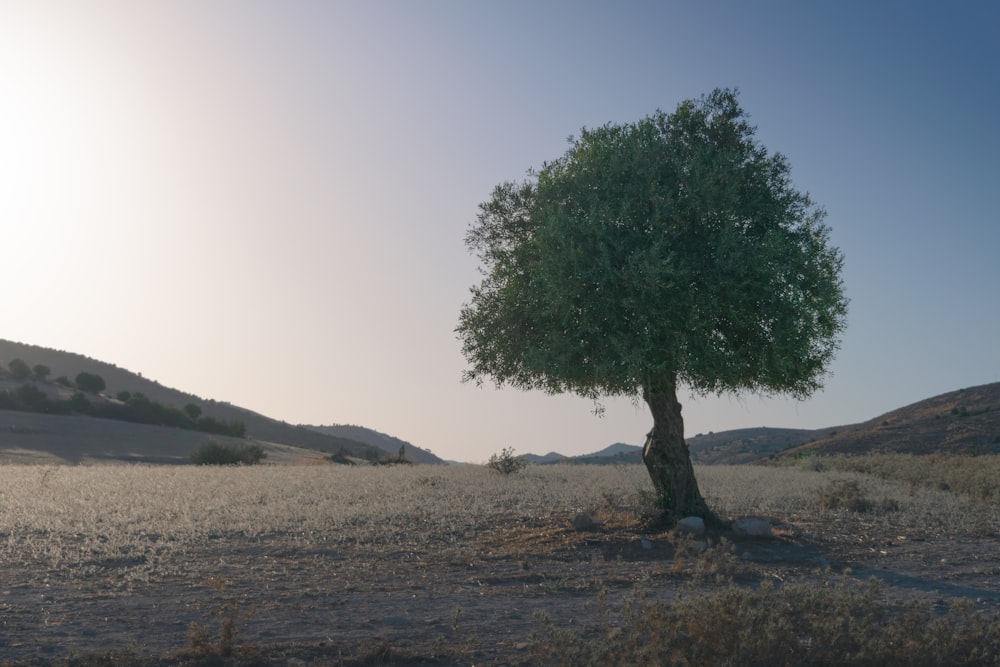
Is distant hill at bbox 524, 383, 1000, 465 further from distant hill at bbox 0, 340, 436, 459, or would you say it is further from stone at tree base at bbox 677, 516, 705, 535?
stone at tree base at bbox 677, 516, 705, 535

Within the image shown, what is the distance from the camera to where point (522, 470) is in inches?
1403

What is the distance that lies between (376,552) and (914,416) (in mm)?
78905

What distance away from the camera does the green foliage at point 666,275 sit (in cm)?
1617

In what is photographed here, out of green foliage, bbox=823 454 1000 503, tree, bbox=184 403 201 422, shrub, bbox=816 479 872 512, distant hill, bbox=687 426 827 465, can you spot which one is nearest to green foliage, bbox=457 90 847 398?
shrub, bbox=816 479 872 512

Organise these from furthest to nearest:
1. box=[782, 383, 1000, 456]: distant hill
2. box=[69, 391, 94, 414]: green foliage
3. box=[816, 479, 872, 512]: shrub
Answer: box=[69, 391, 94, 414]: green foliage
box=[782, 383, 1000, 456]: distant hill
box=[816, 479, 872, 512]: shrub

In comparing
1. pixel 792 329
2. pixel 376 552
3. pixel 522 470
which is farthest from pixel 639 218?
pixel 522 470

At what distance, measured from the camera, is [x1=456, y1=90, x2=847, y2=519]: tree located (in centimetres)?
1620

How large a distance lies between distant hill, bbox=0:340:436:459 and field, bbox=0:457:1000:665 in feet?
238

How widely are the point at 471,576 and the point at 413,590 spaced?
1336 millimetres

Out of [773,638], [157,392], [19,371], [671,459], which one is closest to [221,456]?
[671,459]

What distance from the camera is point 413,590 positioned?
1204 cm

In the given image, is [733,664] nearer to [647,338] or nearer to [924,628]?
[924,628]

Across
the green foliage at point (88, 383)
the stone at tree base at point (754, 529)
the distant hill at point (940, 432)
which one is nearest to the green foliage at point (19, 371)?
the green foliage at point (88, 383)

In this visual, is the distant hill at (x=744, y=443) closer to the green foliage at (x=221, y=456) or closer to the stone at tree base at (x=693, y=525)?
the green foliage at (x=221, y=456)
